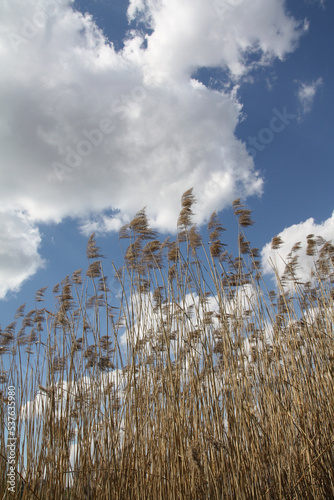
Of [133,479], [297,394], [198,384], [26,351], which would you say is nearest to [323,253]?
[297,394]

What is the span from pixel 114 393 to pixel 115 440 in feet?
1.70

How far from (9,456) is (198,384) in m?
2.00

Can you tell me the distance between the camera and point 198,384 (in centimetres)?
258

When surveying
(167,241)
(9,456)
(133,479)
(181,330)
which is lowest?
(133,479)

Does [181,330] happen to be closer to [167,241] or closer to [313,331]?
[167,241]

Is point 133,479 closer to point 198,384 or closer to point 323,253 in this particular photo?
point 198,384

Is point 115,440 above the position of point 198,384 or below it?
below

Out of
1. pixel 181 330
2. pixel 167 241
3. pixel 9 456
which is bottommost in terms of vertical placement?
pixel 9 456

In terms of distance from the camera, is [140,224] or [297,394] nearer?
[297,394]

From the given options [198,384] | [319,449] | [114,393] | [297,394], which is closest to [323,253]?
[297,394]

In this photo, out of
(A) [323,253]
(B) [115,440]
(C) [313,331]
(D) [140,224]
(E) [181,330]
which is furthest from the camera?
(A) [323,253]

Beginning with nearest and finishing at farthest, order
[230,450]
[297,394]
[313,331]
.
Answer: [230,450] → [297,394] → [313,331]

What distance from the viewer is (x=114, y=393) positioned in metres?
3.06

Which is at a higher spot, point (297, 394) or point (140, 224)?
point (140, 224)
